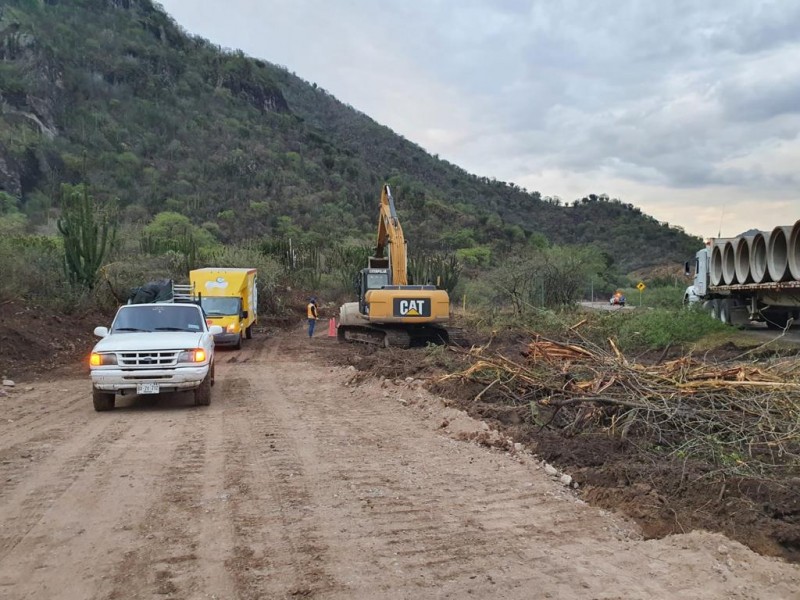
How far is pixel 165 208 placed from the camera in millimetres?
63000

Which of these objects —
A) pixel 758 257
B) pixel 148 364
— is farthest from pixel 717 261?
pixel 148 364

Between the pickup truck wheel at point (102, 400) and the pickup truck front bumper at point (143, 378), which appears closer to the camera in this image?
the pickup truck front bumper at point (143, 378)

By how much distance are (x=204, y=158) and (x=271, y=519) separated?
76162mm

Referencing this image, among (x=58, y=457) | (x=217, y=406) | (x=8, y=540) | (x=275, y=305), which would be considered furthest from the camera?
(x=275, y=305)

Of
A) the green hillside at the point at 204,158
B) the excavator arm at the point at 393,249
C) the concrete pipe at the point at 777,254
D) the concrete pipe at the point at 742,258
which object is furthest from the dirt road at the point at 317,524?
the green hillside at the point at 204,158

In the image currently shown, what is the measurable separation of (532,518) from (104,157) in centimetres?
7156

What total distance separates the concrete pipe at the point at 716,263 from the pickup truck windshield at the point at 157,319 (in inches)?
625

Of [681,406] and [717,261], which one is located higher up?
[717,261]

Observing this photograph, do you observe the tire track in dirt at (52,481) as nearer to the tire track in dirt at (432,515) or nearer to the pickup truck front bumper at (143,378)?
the pickup truck front bumper at (143,378)

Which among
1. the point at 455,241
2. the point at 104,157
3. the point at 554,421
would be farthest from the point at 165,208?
the point at 554,421

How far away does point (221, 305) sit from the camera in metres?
21.5

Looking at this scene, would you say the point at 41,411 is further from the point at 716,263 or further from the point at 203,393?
the point at 716,263

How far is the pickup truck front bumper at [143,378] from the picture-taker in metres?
9.77

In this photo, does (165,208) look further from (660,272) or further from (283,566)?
(283,566)
